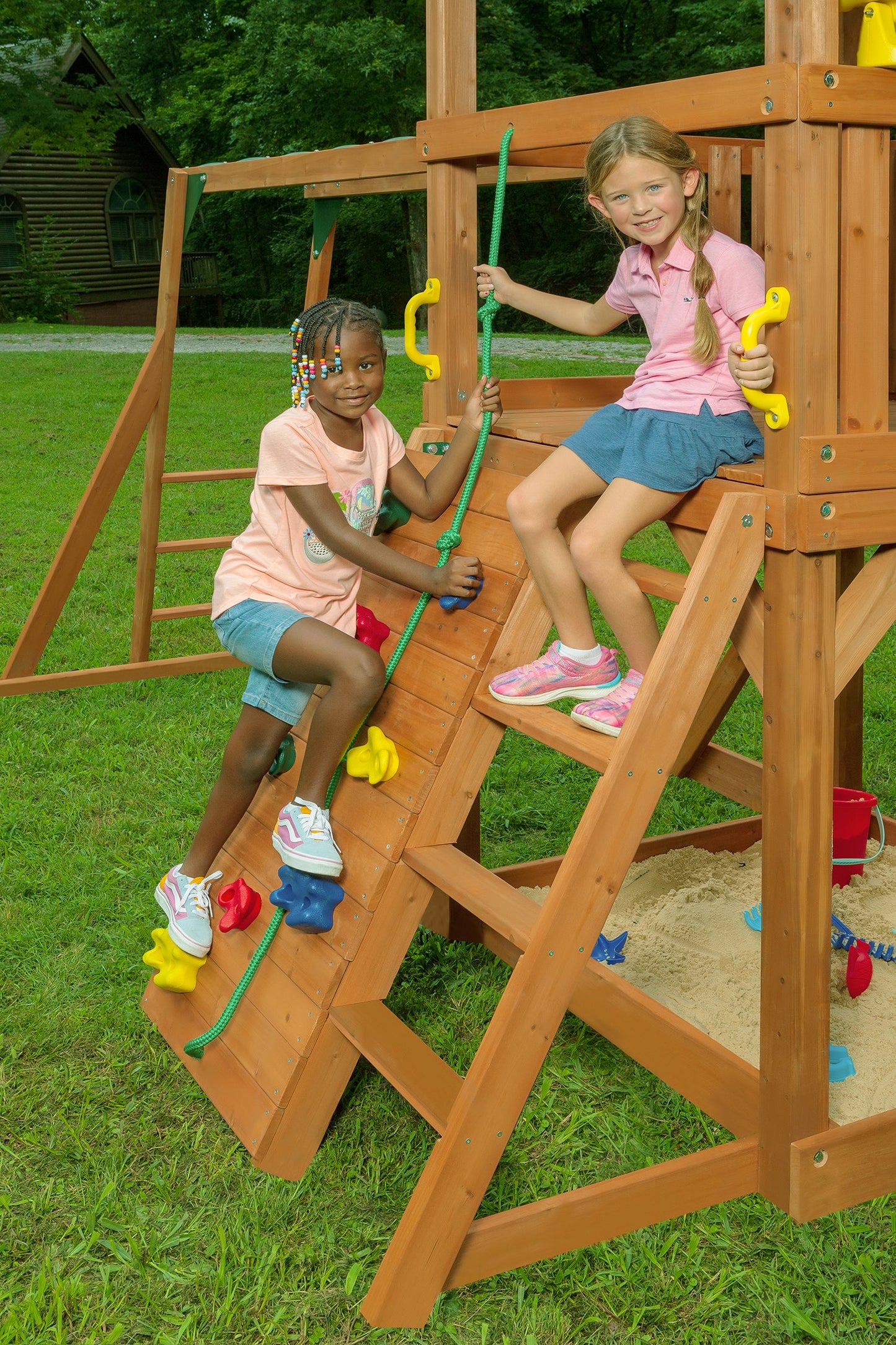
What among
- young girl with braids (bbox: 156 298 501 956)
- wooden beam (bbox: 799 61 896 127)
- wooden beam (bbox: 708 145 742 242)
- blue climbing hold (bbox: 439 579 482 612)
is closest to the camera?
wooden beam (bbox: 799 61 896 127)

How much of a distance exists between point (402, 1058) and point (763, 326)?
5.15 ft

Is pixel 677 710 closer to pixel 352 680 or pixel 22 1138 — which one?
pixel 352 680

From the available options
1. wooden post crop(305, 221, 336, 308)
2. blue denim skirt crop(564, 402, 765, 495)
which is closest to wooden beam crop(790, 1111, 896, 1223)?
blue denim skirt crop(564, 402, 765, 495)

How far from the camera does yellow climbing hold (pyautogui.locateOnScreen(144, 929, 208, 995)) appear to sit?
318 centimetres

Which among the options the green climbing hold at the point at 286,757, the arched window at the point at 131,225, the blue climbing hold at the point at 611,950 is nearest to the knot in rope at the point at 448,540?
the green climbing hold at the point at 286,757

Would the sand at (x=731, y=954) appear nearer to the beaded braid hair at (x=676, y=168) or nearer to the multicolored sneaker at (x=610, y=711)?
the multicolored sneaker at (x=610, y=711)

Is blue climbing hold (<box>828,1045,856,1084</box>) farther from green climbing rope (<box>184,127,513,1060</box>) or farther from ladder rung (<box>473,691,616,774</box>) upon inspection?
green climbing rope (<box>184,127,513,1060</box>)

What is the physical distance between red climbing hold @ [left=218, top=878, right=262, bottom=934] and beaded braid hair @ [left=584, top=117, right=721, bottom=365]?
5.12ft

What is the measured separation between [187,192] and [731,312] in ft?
12.1

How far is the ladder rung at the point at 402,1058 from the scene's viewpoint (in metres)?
2.56

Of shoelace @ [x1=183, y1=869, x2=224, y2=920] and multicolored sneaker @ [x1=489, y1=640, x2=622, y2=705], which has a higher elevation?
multicolored sneaker @ [x1=489, y1=640, x2=622, y2=705]

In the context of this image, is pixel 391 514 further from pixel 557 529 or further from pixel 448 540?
pixel 557 529

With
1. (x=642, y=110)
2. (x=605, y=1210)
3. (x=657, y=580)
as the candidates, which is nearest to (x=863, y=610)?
(x=657, y=580)

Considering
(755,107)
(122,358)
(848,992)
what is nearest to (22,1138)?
(848,992)
